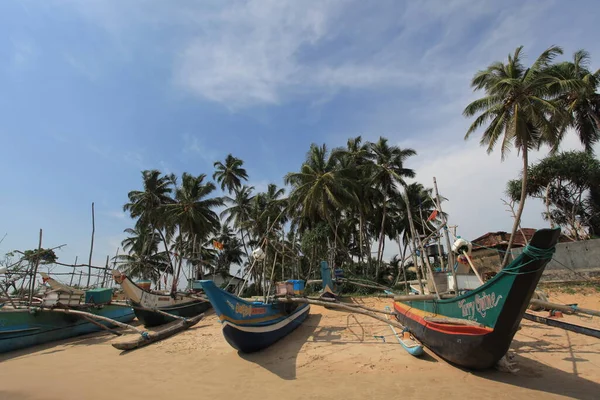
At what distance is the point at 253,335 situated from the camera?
32.1 feet

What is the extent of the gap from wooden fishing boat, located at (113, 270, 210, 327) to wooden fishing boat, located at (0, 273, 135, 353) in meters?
1.78

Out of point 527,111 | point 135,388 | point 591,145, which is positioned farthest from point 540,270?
point 591,145

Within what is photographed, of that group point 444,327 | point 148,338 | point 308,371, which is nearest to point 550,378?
point 444,327

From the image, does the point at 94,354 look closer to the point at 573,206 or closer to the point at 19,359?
the point at 19,359

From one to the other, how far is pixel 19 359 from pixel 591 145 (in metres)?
30.6

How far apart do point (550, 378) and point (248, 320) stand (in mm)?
7585

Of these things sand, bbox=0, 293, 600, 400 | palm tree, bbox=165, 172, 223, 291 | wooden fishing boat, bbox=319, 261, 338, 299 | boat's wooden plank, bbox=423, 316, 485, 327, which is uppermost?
palm tree, bbox=165, 172, 223, 291

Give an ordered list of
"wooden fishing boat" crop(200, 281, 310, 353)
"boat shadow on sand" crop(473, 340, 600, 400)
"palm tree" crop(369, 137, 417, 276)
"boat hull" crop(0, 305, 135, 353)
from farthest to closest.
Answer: "palm tree" crop(369, 137, 417, 276), "boat hull" crop(0, 305, 135, 353), "wooden fishing boat" crop(200, 281, 310, 353), "boat shadow on sand" crop(473, 340, 600, 400)

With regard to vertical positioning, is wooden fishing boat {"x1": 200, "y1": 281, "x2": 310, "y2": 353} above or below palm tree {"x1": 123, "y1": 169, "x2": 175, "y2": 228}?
below

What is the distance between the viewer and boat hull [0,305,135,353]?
1250 centimetres

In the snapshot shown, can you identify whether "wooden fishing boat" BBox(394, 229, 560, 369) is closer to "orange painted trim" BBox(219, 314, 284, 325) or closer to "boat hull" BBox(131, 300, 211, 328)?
"orange painted trim" BBox(219, 314, 284, 325)

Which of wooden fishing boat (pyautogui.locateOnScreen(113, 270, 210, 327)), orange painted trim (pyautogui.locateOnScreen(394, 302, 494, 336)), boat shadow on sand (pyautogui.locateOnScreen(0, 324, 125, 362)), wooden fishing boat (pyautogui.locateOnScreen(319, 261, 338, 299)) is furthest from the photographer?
wooden fishing boat (pyautogui.locateOnScreen(319, 261, 338, 299))

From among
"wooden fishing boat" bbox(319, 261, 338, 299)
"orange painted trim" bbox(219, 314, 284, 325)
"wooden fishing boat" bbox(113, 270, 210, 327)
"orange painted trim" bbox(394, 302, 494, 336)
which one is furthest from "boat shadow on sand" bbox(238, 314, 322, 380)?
"wooden fishing boat" bbox(113, 270, 210, 327)

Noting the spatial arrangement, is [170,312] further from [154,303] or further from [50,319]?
[50,319]
